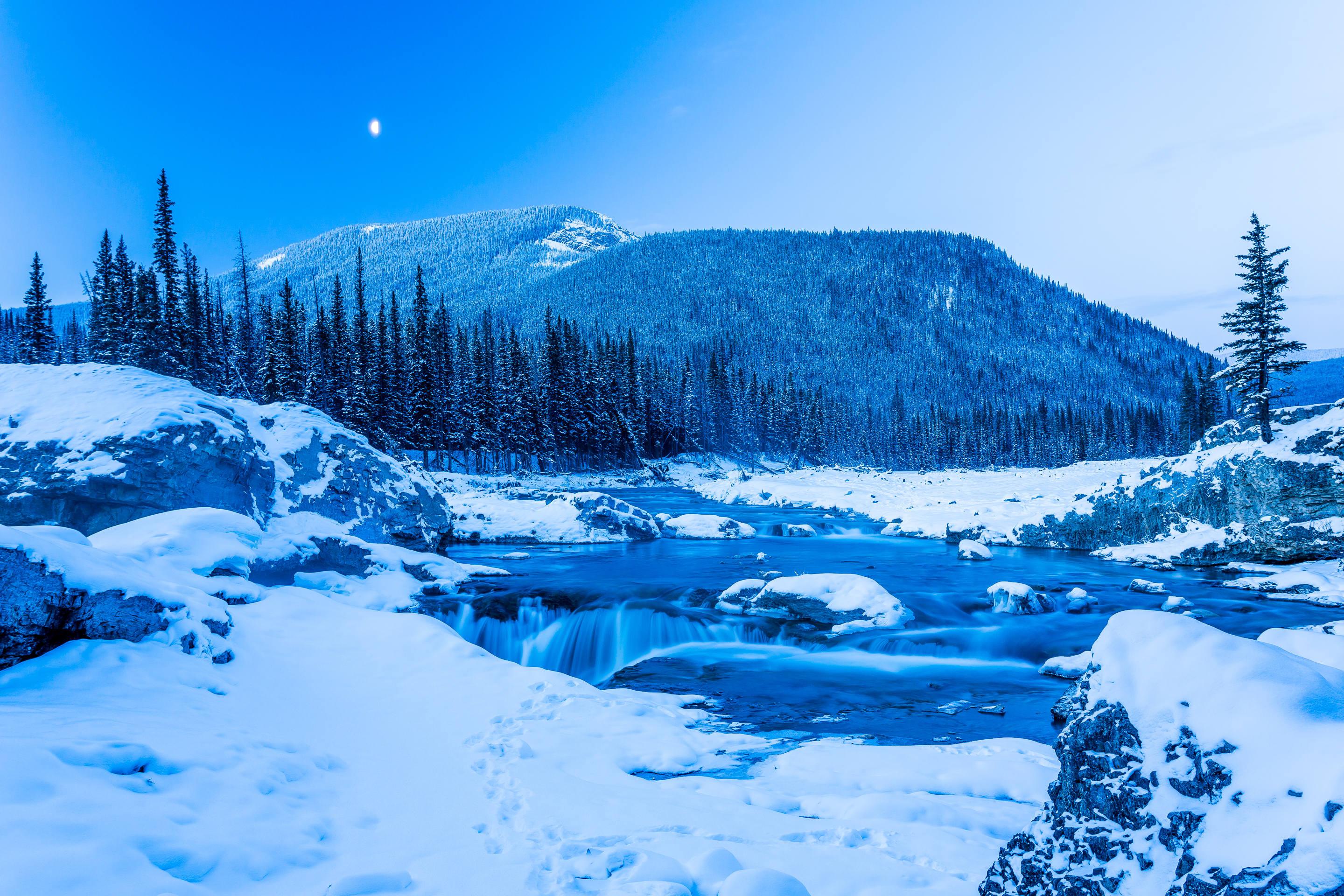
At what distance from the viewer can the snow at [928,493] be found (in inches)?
1161

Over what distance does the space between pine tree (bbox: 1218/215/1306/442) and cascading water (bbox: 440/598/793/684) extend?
22650mm

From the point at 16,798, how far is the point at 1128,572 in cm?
2620

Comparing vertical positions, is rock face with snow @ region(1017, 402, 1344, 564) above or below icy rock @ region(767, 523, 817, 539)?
above

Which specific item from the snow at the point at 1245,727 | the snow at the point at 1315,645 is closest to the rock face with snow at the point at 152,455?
the snow at the point at 1245,727

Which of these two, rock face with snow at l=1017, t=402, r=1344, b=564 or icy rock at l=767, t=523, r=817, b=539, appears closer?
rock face with snow at l=1017, t=402, r=1344, b=564

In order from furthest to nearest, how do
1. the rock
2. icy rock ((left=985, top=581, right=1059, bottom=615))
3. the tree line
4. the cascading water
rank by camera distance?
the tree line
icy rock ((left=985, top=581, right=1059, bottom=615))
the rock
the cascading water

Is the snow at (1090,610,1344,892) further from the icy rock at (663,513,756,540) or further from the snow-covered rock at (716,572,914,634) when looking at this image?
the icy rock at (663,513,756,540)

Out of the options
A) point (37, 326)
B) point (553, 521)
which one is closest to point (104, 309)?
point (37, 326)

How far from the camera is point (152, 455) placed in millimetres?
13797

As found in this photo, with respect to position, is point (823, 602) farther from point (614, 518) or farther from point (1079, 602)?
point (614, 518)

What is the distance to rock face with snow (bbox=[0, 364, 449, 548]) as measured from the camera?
13.3 meters

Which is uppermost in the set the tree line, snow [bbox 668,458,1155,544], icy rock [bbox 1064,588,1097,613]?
the tree line

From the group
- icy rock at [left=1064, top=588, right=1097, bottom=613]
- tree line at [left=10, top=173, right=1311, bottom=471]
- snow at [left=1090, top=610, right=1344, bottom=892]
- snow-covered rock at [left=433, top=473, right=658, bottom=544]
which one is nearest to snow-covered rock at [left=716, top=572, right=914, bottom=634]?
icy rock at [left=1064, top=588, right=1097, bottom=613]

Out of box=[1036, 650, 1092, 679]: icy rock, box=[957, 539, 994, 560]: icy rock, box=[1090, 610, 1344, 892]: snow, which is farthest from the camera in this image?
box=[957, 539, 994, 560]: icy rock
